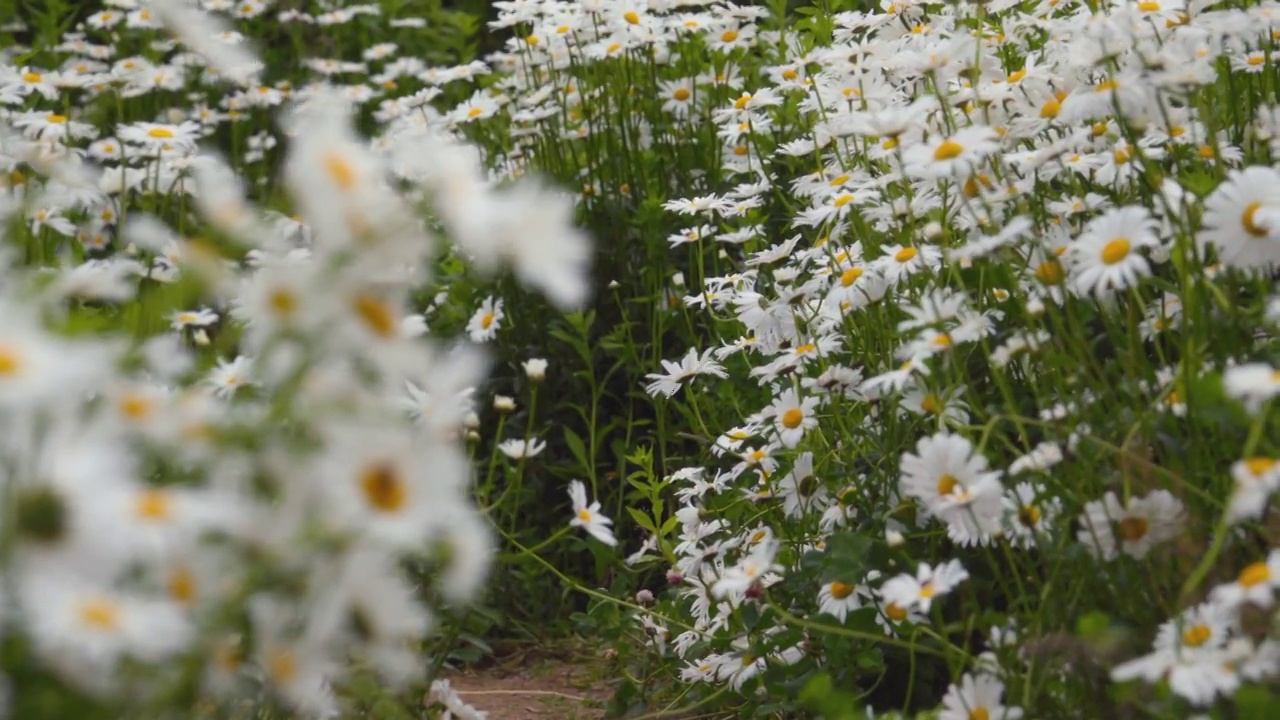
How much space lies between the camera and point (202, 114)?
4867mm

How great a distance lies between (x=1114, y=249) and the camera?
1.71m

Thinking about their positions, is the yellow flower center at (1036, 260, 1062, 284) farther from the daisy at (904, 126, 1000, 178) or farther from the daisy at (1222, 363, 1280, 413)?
the daisy at (1222, 363, 1280, 413)

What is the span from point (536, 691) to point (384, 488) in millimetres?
1936

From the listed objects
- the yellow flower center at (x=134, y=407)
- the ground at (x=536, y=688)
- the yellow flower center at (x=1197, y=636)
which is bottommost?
the ground at (x=536, y=688)

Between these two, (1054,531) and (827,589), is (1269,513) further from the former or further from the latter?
(827,589)

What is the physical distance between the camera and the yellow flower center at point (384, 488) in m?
1.03

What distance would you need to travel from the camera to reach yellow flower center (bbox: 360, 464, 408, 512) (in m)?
1.03

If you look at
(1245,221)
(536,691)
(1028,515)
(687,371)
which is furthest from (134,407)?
(536,691)

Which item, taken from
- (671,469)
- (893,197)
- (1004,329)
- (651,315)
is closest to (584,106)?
(651,315)

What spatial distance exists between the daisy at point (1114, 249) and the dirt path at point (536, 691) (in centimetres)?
140

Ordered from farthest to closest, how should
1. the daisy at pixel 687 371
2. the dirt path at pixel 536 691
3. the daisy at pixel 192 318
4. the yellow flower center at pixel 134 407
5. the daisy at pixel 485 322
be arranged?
the daisy at pixel 485 322
the dirt path at pixel 536 691
the daisy at pixel 687 371
the daisy at pixel 192 318
the yellow flower center at pixel 134 407

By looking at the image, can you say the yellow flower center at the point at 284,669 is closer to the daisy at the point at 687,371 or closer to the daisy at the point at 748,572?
the daisy at the point at 748,572

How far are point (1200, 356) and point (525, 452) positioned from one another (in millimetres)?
909

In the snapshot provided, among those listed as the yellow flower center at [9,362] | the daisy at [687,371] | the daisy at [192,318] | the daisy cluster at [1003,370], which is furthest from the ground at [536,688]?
the yellow flower center at [9,362]
